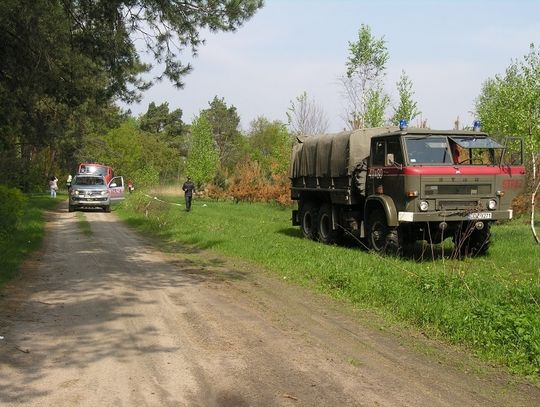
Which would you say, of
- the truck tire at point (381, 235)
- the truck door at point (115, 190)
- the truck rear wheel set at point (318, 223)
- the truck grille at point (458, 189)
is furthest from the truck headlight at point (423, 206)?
the truck door at point (115, 190)

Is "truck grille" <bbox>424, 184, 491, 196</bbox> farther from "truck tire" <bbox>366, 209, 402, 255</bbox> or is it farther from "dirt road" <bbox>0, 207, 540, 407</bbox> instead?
"dirt road" <bbox>0, 207, 540, 407</bbox>

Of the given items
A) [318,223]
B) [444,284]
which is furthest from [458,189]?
[318,223]

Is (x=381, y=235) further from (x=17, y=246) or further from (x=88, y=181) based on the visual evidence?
(x=88, y=181)

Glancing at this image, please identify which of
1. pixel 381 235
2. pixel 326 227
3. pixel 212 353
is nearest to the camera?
pixel 212 353

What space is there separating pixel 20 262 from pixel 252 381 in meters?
8.60

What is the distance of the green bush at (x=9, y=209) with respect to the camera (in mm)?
15859

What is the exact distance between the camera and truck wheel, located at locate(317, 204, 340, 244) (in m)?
15.8

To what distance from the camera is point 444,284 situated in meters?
8.44

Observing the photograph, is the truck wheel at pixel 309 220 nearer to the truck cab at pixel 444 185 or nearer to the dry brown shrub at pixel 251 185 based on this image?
the truck cab at pixel 444 185

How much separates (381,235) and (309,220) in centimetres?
460

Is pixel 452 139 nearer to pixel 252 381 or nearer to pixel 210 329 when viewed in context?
pixel 210 329

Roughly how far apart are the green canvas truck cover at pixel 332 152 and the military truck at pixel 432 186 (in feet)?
0.40

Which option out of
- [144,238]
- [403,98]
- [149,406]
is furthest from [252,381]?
[403,98]

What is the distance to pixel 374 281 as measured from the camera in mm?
9188
